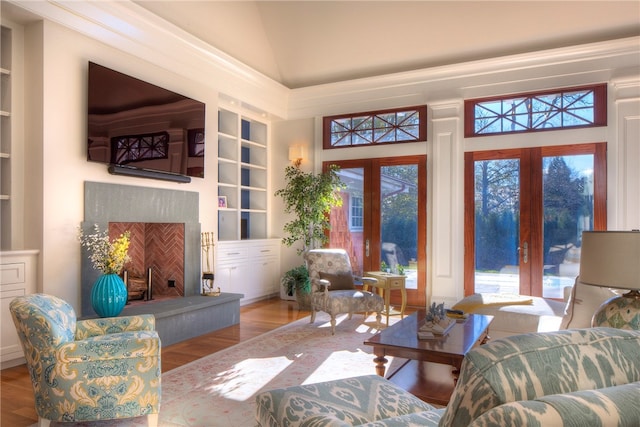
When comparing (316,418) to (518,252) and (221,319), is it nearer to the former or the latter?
(221,319)

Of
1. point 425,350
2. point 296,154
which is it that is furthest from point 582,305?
point 296,154

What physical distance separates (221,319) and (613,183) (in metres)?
4.78

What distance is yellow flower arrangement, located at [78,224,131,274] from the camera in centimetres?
375

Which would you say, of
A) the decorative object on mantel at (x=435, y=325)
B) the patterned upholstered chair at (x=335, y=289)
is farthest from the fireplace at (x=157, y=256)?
the decorative object on mantel at (x=435, y=325)

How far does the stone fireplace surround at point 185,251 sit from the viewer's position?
4.02 m

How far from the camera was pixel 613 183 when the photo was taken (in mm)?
5023

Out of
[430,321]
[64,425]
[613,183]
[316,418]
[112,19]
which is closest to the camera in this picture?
[316,418]

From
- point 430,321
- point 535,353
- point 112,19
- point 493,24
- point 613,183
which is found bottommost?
point 430,321

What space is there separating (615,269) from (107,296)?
3548 millimetres

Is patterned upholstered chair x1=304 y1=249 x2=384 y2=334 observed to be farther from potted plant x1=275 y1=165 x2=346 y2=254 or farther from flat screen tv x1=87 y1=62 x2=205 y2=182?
flat screen tv x1=87 y1=62 x2=205 y2=182

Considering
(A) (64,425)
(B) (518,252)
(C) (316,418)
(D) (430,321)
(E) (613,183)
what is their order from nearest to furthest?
1. (C) (316,418)
2. (A) (64,425)
3. (D) (430,321)
4. (E) (613,183)
5. (B) (518,252)

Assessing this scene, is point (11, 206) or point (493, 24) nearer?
point (11, 206)

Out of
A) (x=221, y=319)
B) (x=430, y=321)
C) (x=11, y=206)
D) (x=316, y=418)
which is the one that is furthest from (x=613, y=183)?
(x=11, y=206)

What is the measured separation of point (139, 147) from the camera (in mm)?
4438
